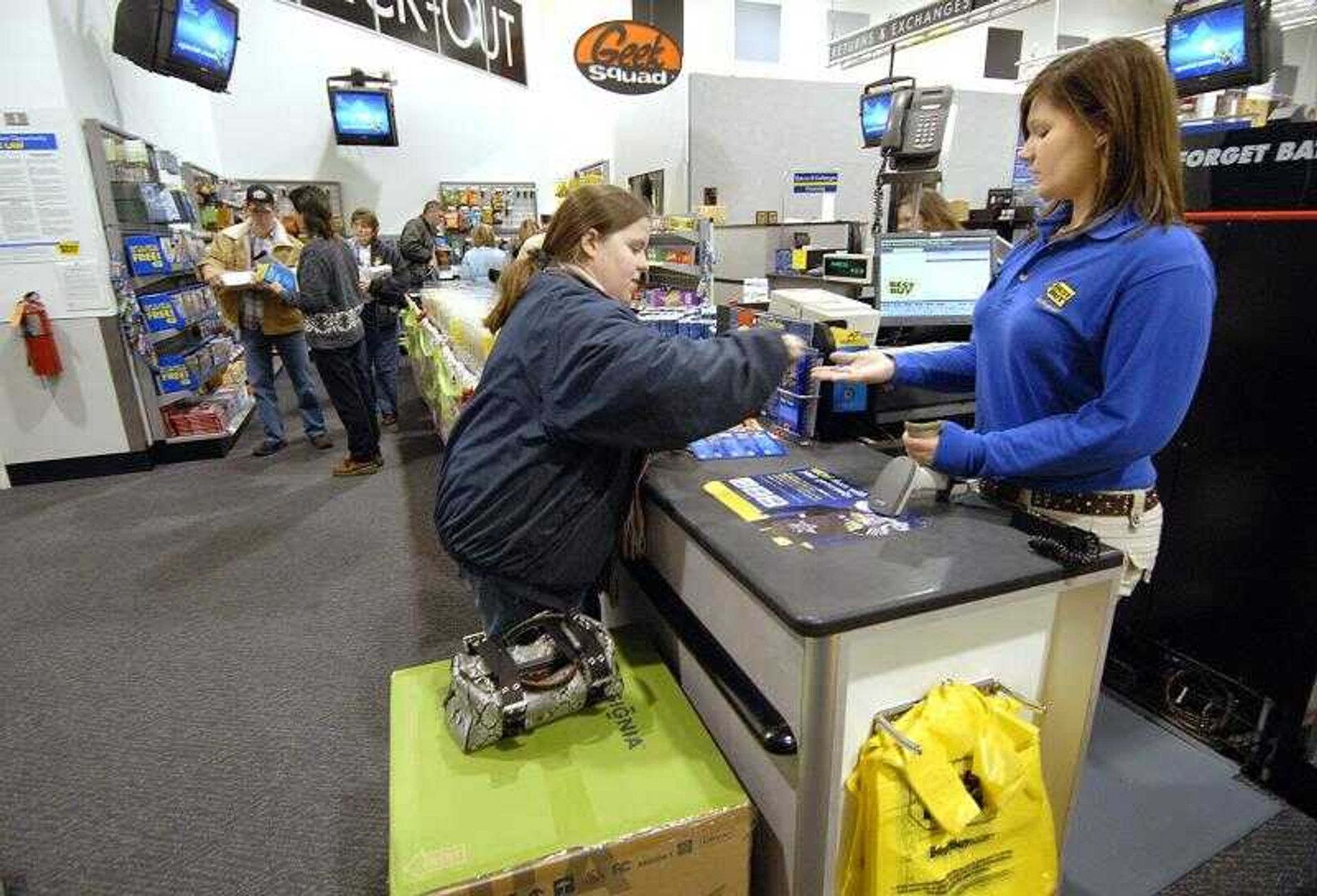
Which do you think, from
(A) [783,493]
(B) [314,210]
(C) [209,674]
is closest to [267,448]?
(B) [314,210]

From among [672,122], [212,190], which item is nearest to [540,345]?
[672,122]

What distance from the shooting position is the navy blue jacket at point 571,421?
117 cm

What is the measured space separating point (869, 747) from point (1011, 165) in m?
8.33

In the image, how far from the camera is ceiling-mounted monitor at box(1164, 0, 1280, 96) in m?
3.60

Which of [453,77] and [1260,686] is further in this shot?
[453,77]

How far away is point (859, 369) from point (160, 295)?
16.9 feet

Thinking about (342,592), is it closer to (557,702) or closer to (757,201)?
(557,702)

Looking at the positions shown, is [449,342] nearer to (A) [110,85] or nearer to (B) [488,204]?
(A) [110,85]

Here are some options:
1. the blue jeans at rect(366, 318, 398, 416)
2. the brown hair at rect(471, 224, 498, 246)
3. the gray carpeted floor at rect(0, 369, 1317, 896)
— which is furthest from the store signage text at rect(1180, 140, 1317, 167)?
the brown hair at rect(471, 224, 498, 246)

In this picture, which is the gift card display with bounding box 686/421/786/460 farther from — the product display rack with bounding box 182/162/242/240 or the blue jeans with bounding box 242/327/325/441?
the product display rack with bounding box 182/162/242/240

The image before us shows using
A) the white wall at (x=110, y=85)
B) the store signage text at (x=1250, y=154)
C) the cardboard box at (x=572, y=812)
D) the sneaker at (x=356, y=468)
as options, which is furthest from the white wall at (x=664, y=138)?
the cardboard box at (x=572, y=812)

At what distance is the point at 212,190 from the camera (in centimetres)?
672

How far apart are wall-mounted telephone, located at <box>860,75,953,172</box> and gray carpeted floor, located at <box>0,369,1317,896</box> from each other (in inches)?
105

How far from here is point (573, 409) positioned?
1.22 m
